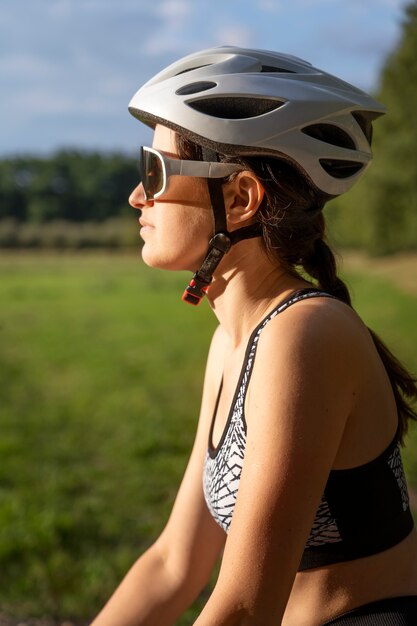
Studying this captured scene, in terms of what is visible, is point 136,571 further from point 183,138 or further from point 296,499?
point 183,138

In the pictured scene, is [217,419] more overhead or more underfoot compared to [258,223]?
more underfoot

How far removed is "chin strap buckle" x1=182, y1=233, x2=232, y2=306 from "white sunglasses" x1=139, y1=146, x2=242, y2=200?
0.16m

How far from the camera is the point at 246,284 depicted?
212cm

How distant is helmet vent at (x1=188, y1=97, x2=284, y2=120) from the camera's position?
204cm

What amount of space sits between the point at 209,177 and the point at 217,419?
23.7 inches

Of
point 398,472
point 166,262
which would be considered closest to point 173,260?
point 166,262

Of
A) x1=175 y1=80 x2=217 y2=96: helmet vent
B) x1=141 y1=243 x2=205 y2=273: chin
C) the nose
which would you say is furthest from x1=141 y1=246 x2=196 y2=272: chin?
x1=175 y1=80 x2=217 y2=96: helmet vent

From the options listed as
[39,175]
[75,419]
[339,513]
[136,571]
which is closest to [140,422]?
[75,419]

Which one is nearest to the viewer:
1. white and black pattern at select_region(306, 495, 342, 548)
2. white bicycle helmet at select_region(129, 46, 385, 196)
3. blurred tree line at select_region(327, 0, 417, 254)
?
white and black pattern at select_region(306, 495, 342, 548)

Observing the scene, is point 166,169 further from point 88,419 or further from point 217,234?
point 88,419

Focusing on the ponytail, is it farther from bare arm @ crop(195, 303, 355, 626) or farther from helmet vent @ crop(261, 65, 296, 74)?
helmet vent @ crop(261, 65, 296, 74)

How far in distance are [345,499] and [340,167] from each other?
88cm

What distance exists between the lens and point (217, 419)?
2102 millimetres

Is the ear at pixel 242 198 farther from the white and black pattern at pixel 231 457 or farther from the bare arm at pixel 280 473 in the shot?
the bare arm at pixel 280 473
